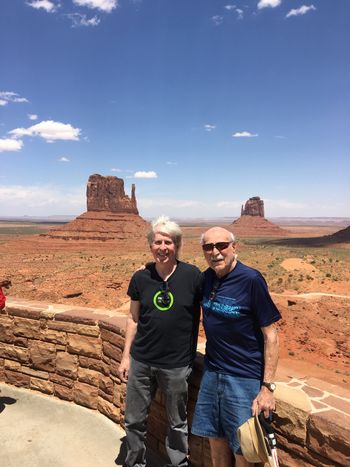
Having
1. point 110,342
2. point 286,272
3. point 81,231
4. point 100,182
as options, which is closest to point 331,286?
point 286,272

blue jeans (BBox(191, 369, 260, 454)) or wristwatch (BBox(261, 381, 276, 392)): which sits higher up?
wristwatch (BBox(261, 381, 276, 392))

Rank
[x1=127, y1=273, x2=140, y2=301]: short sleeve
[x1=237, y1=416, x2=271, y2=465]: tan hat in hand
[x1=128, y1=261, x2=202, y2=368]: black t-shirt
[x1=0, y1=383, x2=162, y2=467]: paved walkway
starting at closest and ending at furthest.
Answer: [x1=237, y1=416, x2=271, y2=465]: tan hat in hand → [x1=128, y1=261, x2=202, y2=368]: black t-shirt → [x1=127, y1=273, x2=140, y2=301]: short sleeve → [x1=0, y1=383, x2=162, y2=467]: paved walkway

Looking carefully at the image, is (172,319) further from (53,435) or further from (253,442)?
(53,435)

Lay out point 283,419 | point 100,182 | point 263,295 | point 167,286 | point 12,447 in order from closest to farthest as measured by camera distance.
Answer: point 263,295 < point 283,419 < point 167,286 < point 12,447 < point 100,182

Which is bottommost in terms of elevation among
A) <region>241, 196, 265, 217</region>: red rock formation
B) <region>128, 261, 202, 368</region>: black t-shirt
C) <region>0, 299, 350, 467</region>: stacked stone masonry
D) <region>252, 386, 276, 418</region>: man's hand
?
<region>0, 299, 350, 467</region>: stacked stone masonry

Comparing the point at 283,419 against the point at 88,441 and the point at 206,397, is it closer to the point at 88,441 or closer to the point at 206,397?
the point at 206,397

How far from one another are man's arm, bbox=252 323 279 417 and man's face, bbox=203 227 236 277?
47 centimetres

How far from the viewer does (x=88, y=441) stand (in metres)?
3.69

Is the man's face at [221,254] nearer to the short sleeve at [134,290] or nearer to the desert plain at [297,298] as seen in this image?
the short sleeve at [134,290]

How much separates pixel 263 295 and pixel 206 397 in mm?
879

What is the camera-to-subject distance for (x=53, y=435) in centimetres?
376

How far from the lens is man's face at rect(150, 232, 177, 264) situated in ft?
9.30

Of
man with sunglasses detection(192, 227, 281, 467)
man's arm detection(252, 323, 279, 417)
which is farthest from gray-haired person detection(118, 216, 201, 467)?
man's arm detection(252, 323, 279, 417)

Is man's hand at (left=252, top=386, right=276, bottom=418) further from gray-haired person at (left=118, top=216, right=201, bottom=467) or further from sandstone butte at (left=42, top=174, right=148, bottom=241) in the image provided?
sandstone butte at (left=42, top=174, right=148, bottom=241)
